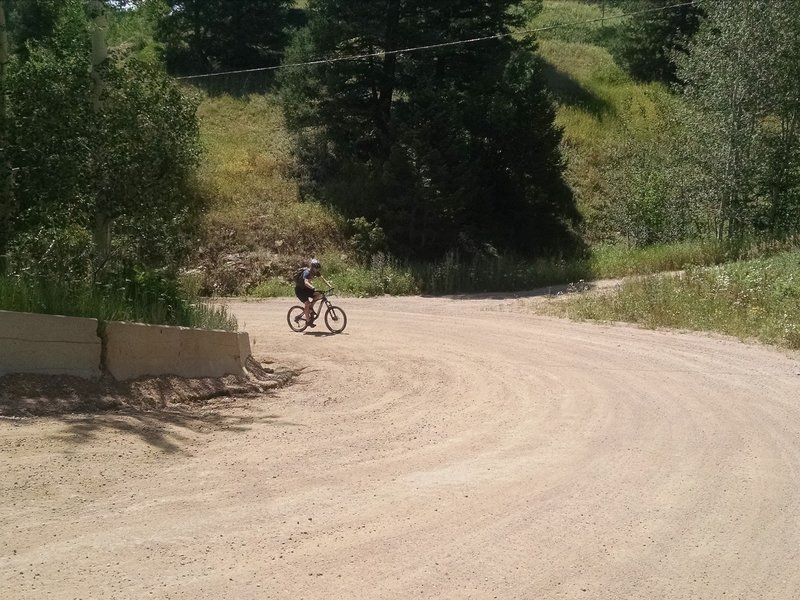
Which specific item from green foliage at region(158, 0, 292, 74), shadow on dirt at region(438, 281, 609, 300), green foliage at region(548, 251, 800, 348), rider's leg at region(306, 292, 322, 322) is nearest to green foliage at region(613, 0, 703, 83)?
green foliage at region(158, 0, 292, 74)

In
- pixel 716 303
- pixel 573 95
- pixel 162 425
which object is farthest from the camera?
pixel 573 95

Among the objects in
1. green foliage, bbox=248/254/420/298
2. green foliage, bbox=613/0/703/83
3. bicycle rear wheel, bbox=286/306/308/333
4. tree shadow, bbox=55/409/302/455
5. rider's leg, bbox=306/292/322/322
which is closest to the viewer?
tree shadow, bbox=55/409/302/455

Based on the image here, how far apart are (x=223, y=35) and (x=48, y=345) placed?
4133cm

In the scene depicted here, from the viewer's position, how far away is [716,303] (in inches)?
696

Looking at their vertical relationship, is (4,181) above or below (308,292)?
above

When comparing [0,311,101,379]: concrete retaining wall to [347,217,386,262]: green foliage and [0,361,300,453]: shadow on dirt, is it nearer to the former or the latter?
[0,361,300,453]: shadow on dirt

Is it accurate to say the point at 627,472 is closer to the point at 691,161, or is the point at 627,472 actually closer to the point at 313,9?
the point at 691,161

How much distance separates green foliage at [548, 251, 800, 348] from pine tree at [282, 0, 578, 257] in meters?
10.2

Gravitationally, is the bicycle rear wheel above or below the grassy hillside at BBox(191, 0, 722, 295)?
below

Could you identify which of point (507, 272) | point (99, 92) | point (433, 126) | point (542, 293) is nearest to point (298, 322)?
point (99, 92)

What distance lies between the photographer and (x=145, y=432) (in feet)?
24.5

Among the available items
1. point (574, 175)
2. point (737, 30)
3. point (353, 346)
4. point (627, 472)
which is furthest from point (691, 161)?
point (627, 472)

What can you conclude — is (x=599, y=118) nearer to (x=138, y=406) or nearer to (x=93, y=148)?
(x=93, y=148)

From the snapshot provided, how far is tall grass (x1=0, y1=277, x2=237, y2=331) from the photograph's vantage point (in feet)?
28.0
